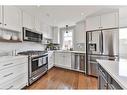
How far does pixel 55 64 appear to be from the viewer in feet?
19.2

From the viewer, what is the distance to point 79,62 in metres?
A: 4.69

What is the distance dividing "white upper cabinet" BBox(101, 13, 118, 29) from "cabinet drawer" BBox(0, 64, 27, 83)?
113 inches

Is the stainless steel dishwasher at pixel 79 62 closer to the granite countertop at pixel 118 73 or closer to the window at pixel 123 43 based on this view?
the window at pixel 123 43

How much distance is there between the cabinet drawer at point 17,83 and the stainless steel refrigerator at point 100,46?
7.75 feet

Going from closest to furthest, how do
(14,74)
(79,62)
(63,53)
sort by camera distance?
(14,74) < (79,62) < (63,53)

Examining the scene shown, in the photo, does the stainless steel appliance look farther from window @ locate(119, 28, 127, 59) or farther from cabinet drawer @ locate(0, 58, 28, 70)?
window @ locate(119, 28, 127, 59)

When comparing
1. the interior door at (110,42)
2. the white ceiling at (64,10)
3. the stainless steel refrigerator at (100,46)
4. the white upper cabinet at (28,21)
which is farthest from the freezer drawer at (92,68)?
the white upper cabinet at (28,21)

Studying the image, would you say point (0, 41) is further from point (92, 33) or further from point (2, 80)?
point (92, 33)

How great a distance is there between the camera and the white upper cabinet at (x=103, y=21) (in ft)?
11.6

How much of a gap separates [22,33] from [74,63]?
2.59 metres

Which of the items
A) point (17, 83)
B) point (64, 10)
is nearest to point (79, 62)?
point (64, 10)

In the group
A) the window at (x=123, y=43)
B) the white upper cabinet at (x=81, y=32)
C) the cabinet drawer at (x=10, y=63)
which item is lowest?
the cabinet drawer at (x=10, y=63)

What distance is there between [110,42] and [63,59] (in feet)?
8.08

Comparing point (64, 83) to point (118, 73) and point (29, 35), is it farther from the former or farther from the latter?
point (118, 73)
